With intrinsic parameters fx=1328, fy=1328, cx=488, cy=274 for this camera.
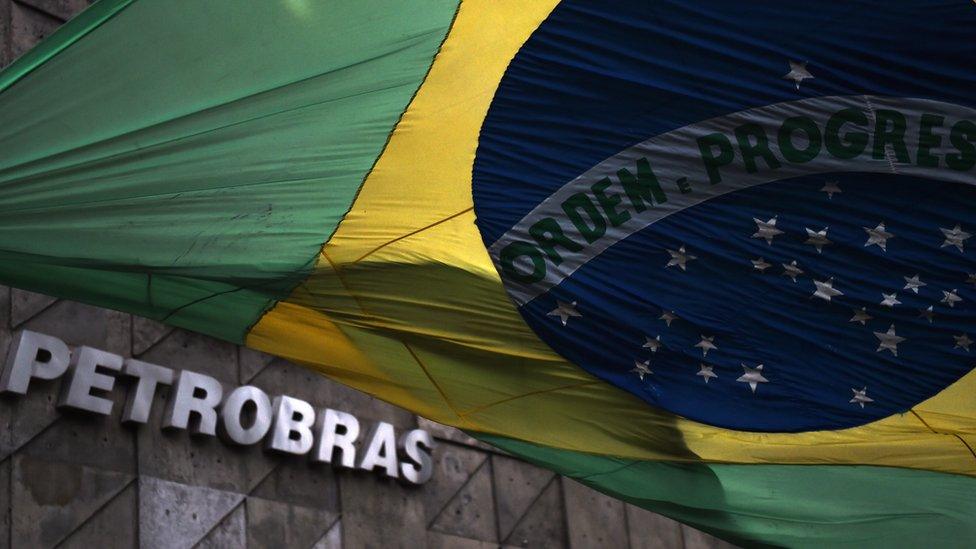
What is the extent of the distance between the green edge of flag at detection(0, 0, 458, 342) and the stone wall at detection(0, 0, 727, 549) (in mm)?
3449

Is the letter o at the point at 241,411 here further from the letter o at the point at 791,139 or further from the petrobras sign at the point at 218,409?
the letter o at the point at 791,139

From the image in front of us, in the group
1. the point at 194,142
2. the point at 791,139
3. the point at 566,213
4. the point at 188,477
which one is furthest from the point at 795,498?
the point at 188,477

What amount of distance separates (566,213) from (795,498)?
Answer: 2063 mm

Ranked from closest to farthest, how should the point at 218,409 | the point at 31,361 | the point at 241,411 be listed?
the point at 31,361, the point at 218,409, the point at 241,411

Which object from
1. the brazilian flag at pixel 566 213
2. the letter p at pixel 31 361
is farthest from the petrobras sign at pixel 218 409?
the brazilian flag at pixel 566 213

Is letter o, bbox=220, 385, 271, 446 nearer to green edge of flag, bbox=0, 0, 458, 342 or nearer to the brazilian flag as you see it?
the brazilian flag

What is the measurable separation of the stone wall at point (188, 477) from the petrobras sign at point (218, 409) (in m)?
0.10

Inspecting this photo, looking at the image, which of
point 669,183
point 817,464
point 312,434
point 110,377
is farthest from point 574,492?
point 669,183

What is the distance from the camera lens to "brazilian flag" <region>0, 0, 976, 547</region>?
192 inches

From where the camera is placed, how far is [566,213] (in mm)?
5691

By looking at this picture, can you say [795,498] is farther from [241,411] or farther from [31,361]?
[31,361]

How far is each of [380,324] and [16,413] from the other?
12.7 ft

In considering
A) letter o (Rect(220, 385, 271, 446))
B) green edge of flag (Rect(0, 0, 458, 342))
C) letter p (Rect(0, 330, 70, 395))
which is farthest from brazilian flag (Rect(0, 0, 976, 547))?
letter o (Rect(220, 385, 271, 446))

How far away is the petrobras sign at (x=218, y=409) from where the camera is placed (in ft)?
28.0
